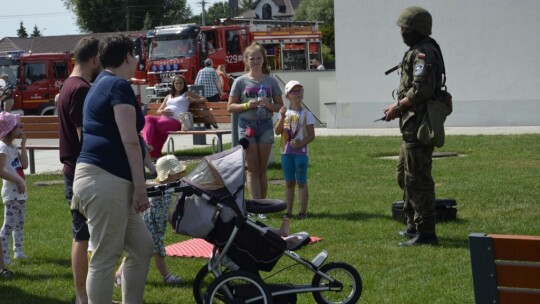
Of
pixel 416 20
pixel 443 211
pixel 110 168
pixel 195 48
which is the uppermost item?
pixel 416 20

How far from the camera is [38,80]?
A: 1473 inches

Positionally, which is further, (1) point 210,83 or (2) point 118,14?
(2) point 118,14

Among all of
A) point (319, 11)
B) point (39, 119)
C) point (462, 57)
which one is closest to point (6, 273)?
point (39, 119)

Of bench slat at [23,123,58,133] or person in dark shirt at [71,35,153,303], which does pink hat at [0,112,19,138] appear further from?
bench slat at [23,123,58,133]

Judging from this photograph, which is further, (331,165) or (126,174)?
(331,165)

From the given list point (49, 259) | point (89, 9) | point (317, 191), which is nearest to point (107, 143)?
point (49, 259)

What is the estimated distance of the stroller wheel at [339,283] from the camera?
6.59 m

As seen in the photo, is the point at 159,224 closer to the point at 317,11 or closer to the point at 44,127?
the point at 44,127

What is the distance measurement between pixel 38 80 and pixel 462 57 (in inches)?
793

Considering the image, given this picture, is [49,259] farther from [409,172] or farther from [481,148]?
[481,148]

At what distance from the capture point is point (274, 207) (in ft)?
22.3

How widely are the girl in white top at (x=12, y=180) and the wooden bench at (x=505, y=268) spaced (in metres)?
5.01

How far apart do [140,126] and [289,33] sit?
3523 centimetres

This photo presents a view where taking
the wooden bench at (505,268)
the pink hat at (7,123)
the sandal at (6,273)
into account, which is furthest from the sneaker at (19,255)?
the wooden bench at (505,268)
